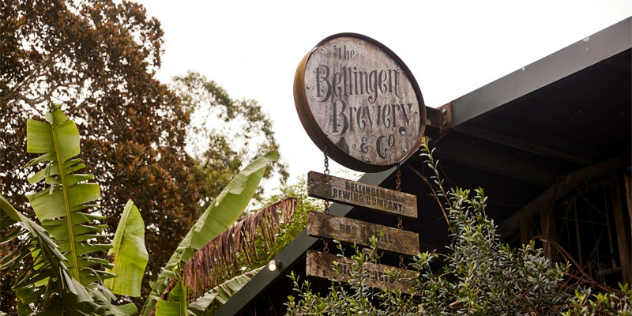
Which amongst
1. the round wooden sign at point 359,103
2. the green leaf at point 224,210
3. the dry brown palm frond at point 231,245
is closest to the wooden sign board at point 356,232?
the round wooden sign at point 359,103

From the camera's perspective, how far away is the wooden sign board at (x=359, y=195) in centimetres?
519

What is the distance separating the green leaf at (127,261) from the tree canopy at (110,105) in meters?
6.14

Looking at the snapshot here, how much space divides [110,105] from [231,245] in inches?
365

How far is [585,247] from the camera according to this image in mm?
7047

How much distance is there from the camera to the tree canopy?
48.3 ft

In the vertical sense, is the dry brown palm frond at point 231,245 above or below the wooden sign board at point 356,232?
above

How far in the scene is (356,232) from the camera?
5371 mm

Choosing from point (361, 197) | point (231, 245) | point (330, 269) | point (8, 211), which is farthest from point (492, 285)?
point (231, 245)

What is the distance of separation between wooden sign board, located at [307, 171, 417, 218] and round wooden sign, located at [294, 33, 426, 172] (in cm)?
18

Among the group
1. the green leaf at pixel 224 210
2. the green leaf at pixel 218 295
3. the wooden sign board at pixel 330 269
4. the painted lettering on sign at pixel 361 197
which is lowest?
the wooden sign board at pixel 330 269

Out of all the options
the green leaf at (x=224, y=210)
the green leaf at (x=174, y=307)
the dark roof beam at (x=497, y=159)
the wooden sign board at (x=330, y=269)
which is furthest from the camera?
the green leaf at (x=224, y=210)

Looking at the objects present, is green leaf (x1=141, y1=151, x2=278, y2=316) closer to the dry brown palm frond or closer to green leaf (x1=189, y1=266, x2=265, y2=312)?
the dry brown palm frond

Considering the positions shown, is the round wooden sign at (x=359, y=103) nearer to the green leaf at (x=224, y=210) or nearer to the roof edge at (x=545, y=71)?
the roof edge at (x=545, y=71)

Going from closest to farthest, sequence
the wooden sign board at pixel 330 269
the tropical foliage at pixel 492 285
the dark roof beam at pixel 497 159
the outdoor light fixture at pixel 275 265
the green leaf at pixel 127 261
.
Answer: the tropical foliage at pixel 492 285
the wooden sign board at pixel 330 269
the dark roof beam at pixel 497 159
the outdoor light fixture at pixel 275 265
the green leaf at pixel 127 261
